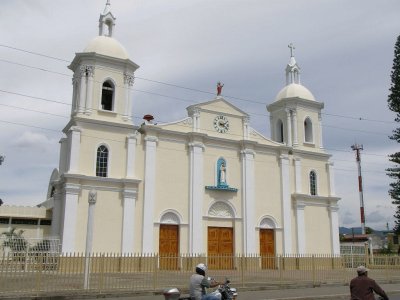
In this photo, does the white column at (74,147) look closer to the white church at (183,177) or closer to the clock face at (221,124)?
the white church at (183,177)

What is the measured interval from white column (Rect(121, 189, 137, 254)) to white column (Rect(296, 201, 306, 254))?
11.3m

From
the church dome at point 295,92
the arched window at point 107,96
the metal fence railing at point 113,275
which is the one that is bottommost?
the metal fence railing at point 113,275

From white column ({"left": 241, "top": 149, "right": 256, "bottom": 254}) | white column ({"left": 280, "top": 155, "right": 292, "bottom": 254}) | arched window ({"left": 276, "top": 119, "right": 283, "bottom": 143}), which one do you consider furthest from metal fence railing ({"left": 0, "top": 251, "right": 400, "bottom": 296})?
arched window ({"left": 276, "top": 119, "right": 283, "bottom": 143})

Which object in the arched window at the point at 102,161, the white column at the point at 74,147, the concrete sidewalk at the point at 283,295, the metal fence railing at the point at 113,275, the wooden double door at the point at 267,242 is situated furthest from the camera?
the wooden double door at the point at 267,242

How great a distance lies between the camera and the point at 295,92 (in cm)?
3309

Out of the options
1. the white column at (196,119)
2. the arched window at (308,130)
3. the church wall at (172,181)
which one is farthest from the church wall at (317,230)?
the white column at (196,119)

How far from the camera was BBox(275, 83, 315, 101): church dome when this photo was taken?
33.0 meters

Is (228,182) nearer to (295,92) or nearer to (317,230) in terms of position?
(317,230)

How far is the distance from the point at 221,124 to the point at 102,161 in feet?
26.9

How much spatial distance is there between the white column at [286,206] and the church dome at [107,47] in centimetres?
1249

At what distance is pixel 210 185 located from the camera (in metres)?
27.8

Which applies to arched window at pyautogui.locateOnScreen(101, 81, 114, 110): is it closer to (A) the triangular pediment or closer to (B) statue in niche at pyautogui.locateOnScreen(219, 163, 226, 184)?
(A) the triangular pediment

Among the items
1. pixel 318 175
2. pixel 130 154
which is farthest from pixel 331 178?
pixel 130 154

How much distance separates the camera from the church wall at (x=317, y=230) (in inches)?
1196
